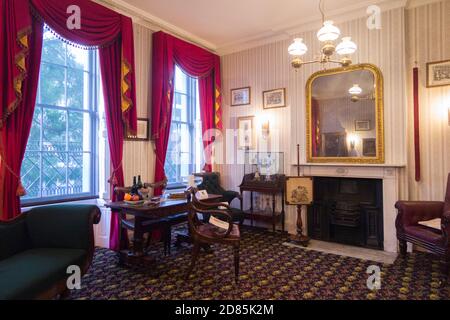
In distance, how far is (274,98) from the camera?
508cm

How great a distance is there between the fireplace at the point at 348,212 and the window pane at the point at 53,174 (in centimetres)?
380

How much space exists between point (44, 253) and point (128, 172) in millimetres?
1911

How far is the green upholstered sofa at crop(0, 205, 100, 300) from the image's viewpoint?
6.54 feet

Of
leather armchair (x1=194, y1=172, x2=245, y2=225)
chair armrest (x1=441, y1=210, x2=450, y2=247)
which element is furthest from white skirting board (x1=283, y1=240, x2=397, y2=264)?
leather armchair (x1=194, y1=172, x2=245, y2=225)

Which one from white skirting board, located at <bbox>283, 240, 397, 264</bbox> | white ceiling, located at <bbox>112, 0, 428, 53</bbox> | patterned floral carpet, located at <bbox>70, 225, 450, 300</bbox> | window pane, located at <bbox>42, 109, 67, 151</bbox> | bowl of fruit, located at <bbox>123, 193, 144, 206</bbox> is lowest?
white skirting board, located at <bbox>283, 240, 397, 264</bbox>

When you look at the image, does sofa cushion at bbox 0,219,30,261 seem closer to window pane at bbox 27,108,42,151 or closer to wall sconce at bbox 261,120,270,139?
window pane at bbox 27,108,42,151

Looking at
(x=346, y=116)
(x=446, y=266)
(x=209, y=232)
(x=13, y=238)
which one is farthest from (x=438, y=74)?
(x=13, y=238)

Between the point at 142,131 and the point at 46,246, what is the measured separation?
223 cm

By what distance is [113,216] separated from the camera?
385 centimetres

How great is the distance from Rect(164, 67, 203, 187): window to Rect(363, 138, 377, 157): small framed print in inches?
117

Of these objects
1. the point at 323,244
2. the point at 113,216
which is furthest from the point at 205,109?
the point at 323,244

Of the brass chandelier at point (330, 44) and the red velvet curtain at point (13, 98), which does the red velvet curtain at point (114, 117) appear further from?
the brass chandelier at point (330, 44)

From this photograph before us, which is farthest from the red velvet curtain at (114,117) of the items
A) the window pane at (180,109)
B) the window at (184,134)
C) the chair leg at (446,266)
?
the chair leg at (446,266)
